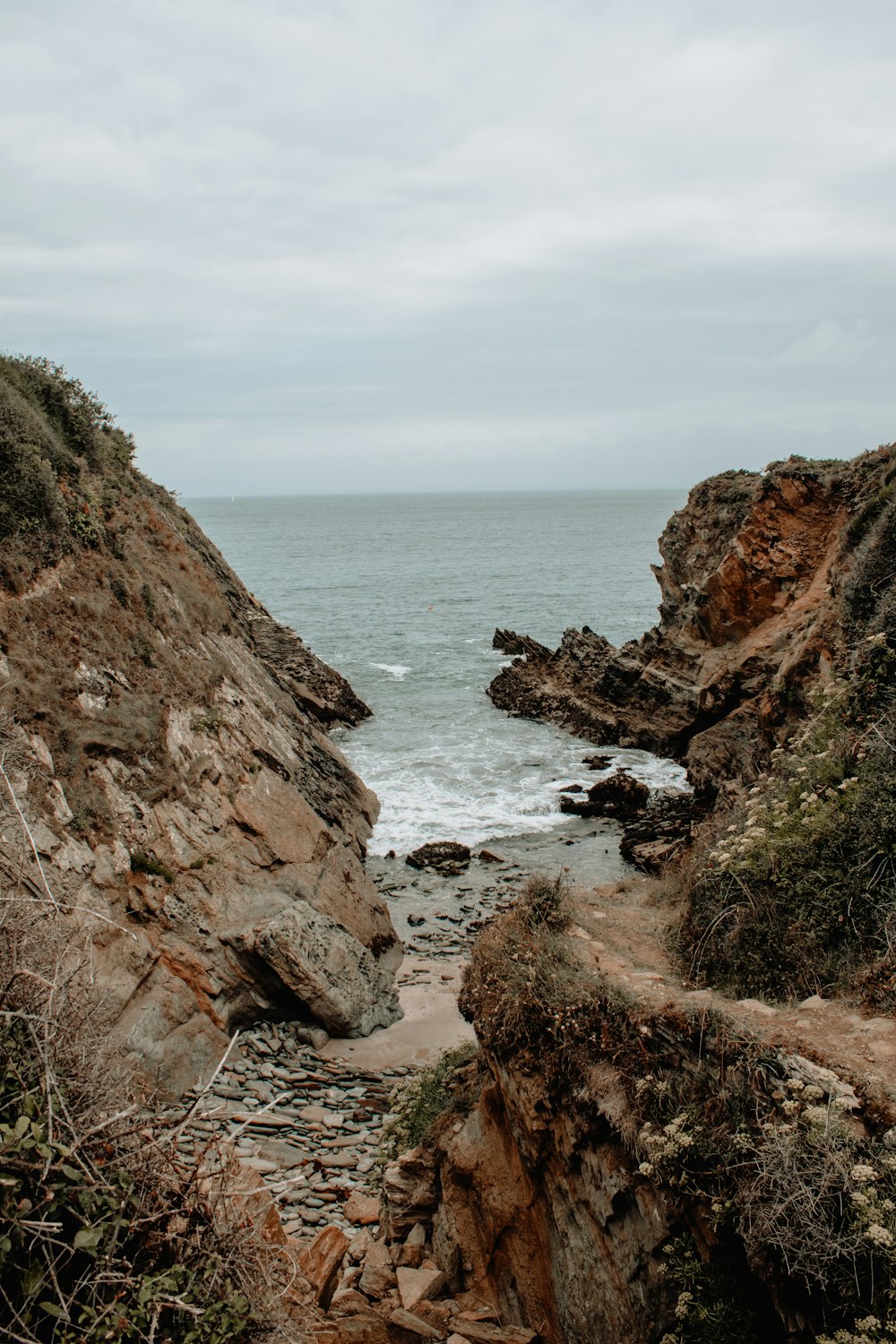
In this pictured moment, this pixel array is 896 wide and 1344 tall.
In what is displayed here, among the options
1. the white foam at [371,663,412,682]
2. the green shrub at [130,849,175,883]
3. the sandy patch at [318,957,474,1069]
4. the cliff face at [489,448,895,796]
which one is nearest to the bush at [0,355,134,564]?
the green shrub at [130,849,175,883]

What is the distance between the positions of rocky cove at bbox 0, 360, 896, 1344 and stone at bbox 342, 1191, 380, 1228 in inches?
2.2

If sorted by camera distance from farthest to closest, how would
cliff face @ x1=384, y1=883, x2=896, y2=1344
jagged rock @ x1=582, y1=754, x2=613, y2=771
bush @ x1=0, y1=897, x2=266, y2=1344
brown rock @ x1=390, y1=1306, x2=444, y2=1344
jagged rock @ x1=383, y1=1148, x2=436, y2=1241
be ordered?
jagged rock @ x1=582, y1=754, x2=613, y2=771, jagged rock @ x1=383, y1=1148, x2=436, y2=1241, brown rock @ x1=390, y1=1306, x2=444, y2=1344, cliff face @ x1=384, y1=883, x2=896, y2=1344, bush @ x1=0, y1=897, x2=266, y2=1344

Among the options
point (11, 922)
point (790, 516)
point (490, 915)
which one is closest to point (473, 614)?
point (790, 516)

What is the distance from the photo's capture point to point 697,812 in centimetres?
2033

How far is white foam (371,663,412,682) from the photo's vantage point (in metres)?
39.8

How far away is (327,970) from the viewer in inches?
463

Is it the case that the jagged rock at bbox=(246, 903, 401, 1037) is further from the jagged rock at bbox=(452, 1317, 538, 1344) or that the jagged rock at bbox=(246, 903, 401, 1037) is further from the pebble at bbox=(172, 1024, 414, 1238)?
the jagged rock at bbox=(452, 1317, 538, 1344)

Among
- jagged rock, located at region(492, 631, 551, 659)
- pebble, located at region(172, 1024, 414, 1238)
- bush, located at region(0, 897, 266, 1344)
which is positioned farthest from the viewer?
jagged rock, located at region(492, 631, 551, 659)

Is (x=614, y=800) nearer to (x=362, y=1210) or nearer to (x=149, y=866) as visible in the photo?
(x=149, y=866)

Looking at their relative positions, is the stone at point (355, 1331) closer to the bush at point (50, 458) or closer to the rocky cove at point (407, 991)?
the rocky cove at point (407, 991)

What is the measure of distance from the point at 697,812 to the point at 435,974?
895cm

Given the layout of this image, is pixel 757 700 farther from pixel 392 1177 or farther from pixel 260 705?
pixel 392 1177

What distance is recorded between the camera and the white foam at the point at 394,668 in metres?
39.8

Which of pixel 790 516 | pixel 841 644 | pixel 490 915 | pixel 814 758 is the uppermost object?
pixel 790 516
